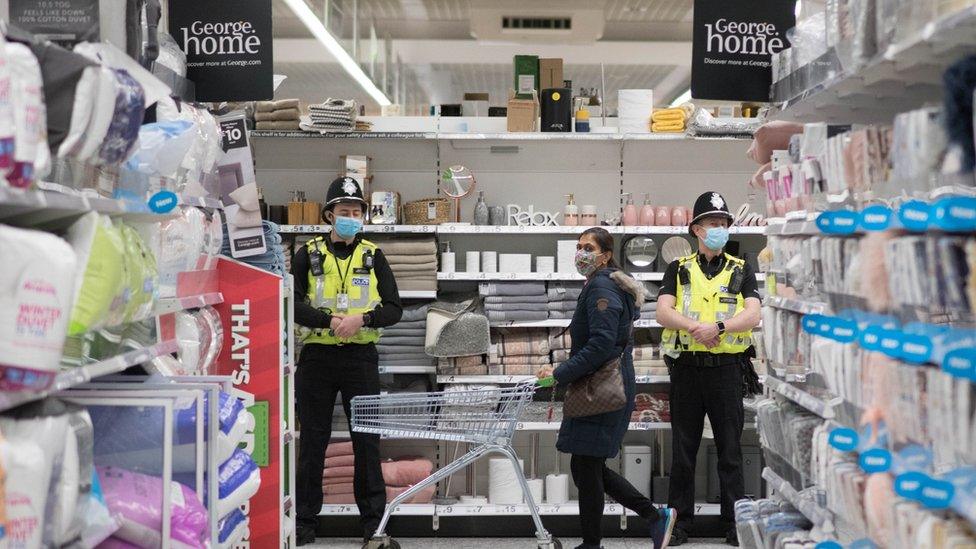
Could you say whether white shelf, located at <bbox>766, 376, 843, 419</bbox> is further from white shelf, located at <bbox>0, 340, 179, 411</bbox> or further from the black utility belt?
the black utility belt

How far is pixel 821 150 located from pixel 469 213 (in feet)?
13.4

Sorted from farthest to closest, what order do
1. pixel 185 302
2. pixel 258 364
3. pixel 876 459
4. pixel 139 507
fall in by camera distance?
pixel 258 364
pixel 185 302
pixel 139 507
pixel 876 459

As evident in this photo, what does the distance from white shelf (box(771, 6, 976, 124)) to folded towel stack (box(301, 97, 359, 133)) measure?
11.7ft

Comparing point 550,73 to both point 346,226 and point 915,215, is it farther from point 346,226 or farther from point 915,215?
point 915,215

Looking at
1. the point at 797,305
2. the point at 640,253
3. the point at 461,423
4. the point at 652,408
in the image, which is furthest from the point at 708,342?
the point at 797,305

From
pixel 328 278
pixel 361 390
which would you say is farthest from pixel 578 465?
pixel 328 278

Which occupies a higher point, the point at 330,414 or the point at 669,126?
the point at 669,126

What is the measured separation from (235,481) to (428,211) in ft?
11.5

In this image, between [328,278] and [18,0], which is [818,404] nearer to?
[18,0]

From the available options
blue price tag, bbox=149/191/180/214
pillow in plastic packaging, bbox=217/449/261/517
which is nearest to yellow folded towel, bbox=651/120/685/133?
pillow in plastic packaging, bbox=217/449/261/517

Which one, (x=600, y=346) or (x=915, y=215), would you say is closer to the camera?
(x=915, y=215)

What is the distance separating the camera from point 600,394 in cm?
495

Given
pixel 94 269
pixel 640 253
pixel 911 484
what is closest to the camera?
pixel 911 484

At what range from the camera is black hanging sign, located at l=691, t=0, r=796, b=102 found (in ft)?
14.4
